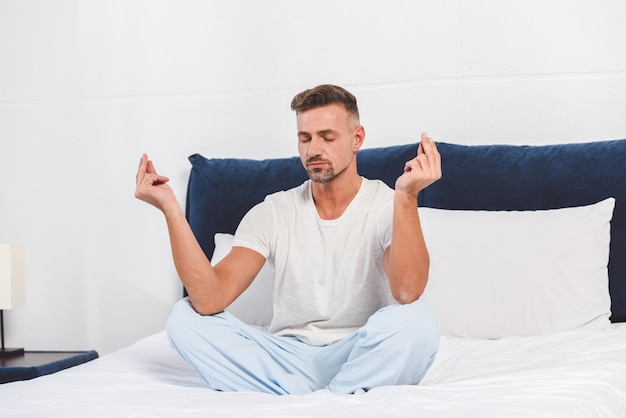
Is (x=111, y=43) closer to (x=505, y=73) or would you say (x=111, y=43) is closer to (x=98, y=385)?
(x=505, y=73)

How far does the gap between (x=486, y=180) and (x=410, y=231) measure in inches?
35.4

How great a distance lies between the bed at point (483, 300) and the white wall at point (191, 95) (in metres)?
0.26

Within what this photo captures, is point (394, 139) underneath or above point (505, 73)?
underneath

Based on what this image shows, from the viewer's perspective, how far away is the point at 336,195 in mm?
2625

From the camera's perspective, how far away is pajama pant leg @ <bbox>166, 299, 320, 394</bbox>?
2230mm

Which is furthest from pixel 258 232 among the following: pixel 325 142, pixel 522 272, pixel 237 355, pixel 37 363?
pixel 37 363

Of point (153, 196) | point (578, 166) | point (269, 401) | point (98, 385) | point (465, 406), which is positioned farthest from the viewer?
point (578, 166)

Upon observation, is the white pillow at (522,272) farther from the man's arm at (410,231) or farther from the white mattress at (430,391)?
the man's arm at (410,231)

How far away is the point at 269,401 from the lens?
1.99 metres

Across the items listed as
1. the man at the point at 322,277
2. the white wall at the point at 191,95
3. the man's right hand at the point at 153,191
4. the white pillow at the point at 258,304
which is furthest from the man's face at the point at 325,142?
the white wall at the point at 191,95

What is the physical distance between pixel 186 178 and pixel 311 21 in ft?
2.59

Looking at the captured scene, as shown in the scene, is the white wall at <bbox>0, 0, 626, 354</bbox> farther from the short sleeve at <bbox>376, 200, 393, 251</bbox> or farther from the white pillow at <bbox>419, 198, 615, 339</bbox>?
the short sleeve at <bbox>376, 200, 393, 251</bbox>

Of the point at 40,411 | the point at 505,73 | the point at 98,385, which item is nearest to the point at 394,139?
the point at 505,73

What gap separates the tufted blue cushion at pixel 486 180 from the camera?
3.02m
